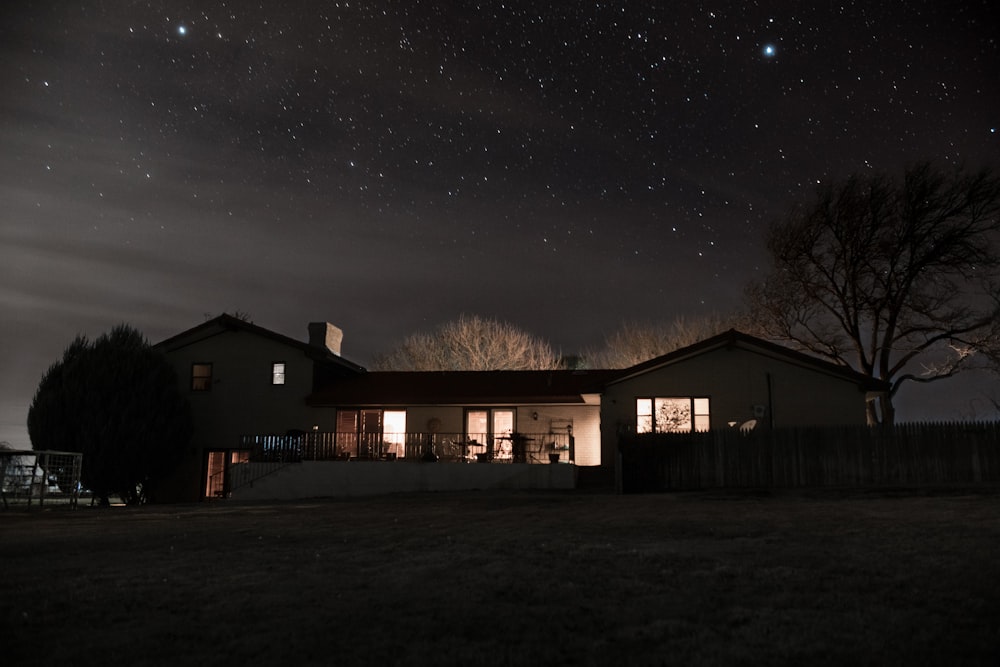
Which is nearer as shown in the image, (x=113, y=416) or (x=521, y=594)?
(x=521, y=594)

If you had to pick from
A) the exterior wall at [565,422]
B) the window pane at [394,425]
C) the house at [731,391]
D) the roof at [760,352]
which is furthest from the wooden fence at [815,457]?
the window pane at [394,425]

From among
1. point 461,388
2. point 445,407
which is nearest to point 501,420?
point 461,388

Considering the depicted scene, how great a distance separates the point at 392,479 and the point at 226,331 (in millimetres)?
11125

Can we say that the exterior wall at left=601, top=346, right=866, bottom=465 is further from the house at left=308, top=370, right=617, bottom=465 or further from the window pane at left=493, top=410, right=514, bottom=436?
the window pane at left=493, top=410, right=514, bottom=436

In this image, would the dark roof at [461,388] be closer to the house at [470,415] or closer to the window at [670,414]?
the house at [470,415]

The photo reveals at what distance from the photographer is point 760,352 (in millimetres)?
→ 28672

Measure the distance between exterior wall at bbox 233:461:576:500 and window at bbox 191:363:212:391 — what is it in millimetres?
6913

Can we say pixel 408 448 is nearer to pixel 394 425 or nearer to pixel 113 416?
pixel 394 425

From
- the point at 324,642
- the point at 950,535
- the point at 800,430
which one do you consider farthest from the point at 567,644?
the point at 800,430

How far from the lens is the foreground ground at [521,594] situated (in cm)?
585

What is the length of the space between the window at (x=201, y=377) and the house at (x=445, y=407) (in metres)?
0.06

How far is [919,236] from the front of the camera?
34719 mm

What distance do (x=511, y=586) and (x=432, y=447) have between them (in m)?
22.8

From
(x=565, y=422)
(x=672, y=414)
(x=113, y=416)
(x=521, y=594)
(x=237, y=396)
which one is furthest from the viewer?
(x=237, y=396)
